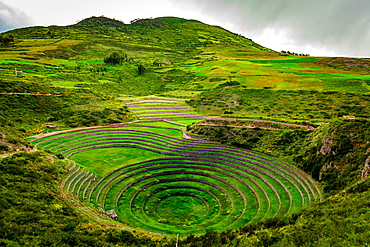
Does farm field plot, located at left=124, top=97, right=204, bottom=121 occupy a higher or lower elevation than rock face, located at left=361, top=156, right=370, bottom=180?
higher

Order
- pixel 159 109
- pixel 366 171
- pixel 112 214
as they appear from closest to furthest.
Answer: pixel 366 171 → pixel 112 214 → pixel 159 109

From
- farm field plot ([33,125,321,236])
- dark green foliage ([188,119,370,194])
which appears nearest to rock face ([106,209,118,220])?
farm field plot ([33,125,321,236])

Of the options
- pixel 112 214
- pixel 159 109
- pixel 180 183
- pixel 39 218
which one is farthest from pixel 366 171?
pixel 159 109

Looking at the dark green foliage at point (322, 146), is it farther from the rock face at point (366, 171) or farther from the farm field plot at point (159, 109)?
the farm field plot at point (159, 109)

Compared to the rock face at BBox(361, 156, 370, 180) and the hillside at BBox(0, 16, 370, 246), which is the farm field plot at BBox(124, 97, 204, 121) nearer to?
the hillside at BBox(0, 16, 370, 246)

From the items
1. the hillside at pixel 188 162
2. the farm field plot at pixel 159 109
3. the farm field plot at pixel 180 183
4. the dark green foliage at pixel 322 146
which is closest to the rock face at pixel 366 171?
the hillside at pixel 188 162

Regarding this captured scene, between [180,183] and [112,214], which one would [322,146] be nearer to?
[180,183]
